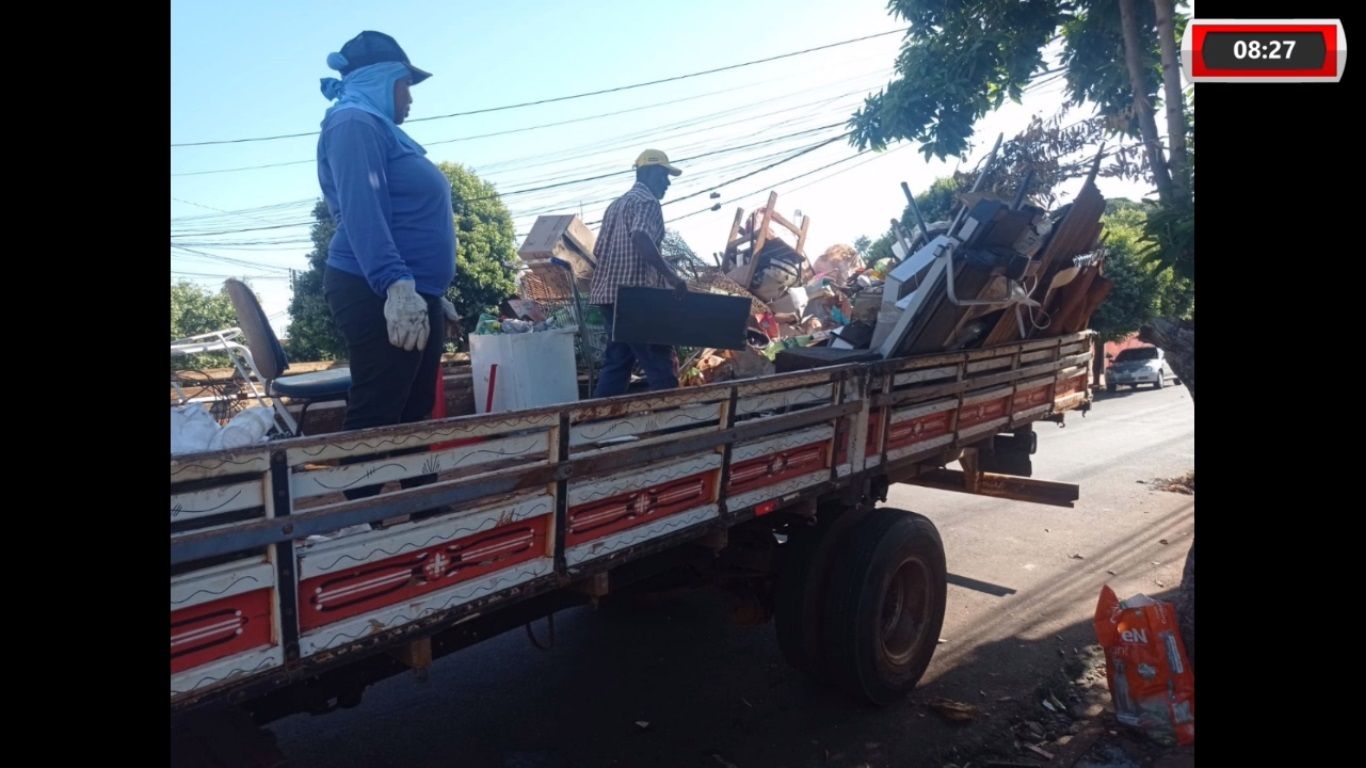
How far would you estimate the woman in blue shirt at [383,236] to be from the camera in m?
2.70

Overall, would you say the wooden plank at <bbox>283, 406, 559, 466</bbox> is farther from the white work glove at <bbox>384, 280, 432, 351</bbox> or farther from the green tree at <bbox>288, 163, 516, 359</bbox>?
the green tree at <bbox>288, 163, 516, 359</bbox>

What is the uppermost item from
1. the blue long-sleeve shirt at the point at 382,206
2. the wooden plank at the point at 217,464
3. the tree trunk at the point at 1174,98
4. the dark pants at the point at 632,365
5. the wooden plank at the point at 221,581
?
the tree trunk at the point at 1174,98

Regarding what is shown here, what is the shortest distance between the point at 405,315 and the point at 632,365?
1.67 metres

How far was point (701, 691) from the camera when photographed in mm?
4184

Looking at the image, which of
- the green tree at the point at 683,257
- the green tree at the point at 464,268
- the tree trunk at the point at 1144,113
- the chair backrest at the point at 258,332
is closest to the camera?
the chair backrest at the point at 258,332

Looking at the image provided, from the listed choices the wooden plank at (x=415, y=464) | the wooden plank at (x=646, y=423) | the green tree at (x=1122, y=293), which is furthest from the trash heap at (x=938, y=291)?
the green tree at (x=1122, y=293)

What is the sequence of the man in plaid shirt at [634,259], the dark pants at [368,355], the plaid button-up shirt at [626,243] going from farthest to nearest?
the plaid button-up shirt at [626,243]
the man in plaid shirt at [634,259]
the dark pants at [368,355]

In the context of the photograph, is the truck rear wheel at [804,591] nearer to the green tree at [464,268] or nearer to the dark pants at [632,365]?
the dark pants at [632,365]

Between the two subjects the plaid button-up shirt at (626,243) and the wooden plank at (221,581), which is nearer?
the wooden plank at (221,581)

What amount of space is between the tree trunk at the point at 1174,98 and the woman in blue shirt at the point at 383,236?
12.1ft

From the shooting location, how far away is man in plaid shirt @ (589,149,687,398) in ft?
13.7
